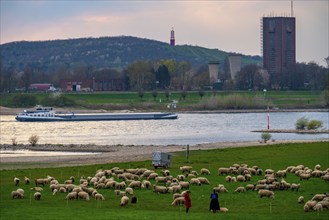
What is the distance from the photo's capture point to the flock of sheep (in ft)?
137

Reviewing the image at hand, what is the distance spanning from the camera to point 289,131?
118562mm

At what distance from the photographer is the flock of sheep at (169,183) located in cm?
4162

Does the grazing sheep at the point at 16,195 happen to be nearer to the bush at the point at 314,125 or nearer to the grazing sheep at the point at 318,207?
the grazing sheep at the point at 318,207

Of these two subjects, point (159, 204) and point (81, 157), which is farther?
point (81, 157)

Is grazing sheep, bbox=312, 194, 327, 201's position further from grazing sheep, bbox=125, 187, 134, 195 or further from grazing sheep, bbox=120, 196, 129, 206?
grazing sheep, bbox=125, 187, 134, 195

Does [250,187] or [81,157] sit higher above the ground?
[250,187]

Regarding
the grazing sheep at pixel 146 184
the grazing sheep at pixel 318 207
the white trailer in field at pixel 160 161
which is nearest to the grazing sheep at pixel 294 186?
the grazing sheep at pixel 318 207

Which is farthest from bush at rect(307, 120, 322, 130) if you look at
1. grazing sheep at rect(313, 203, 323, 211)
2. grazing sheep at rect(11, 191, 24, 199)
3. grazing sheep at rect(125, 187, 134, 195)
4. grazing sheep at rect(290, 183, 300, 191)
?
grazing sheep at rect(313, 203, 323, 211)

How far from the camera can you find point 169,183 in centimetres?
4572

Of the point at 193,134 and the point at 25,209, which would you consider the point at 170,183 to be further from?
the point at 193,134

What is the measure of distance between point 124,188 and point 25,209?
7.04 metres

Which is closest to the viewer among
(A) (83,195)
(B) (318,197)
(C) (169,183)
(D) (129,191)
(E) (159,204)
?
(B) (318,197)

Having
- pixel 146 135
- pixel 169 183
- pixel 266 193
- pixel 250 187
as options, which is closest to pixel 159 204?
pixel 266 193

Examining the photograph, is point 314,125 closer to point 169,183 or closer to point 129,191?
point 169,183
